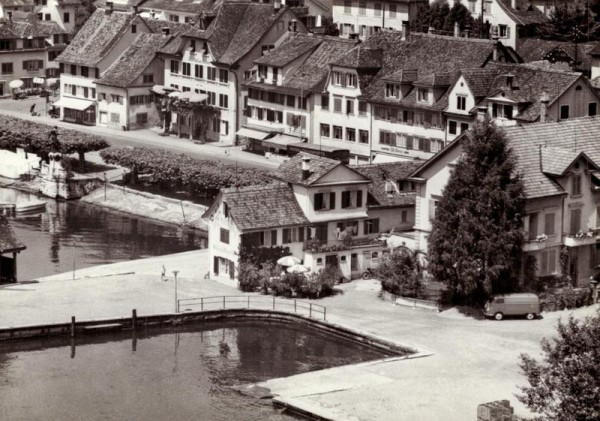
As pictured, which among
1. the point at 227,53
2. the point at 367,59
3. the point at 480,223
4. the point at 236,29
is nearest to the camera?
the point at 480,223

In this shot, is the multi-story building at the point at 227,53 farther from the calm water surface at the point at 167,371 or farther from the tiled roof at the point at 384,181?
the calm water surface at the point at 167,371

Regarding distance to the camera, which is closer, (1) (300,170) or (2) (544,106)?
(1) (300,170)

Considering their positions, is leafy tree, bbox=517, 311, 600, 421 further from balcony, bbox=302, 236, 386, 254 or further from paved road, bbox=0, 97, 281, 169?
paved road, bbox=0, 97, 281, 169

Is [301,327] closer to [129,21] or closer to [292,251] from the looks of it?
[292,251]

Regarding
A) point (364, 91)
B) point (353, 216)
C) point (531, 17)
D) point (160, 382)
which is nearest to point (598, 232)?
point (353, 216)

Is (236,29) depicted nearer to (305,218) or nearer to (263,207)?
(305,218)

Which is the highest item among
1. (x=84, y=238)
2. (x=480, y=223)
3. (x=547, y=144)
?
(x=547, y=144)

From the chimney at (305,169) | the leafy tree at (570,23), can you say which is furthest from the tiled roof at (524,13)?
the chimney at (305,169)

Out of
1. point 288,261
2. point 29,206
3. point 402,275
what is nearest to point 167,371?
point 288,261
